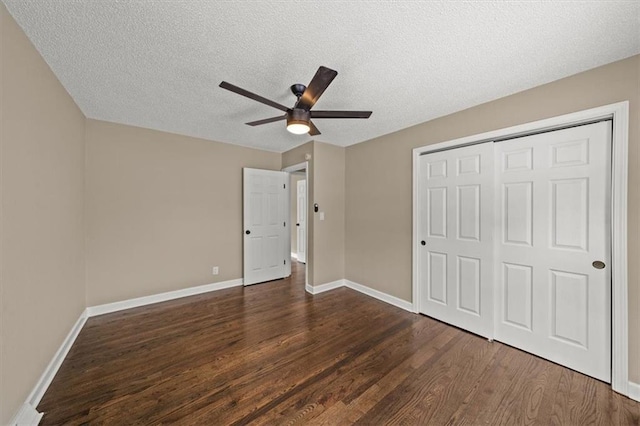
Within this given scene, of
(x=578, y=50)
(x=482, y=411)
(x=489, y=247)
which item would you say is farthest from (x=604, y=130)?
(x=482, y=411)

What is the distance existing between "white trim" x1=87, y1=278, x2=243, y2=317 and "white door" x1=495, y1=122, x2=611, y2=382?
3.73m

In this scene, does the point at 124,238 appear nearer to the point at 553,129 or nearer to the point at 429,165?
the point at 429,165

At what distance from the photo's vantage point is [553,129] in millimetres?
2057

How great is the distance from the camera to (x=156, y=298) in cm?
332

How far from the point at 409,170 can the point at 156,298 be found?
3.91m

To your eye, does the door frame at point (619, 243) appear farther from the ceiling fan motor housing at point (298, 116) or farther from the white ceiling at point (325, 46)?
the ceiling fan motor housing at point (298, 116)

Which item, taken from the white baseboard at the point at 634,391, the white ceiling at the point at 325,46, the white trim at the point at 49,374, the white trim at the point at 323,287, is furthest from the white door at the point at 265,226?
the white baseboard at the point at 634,391

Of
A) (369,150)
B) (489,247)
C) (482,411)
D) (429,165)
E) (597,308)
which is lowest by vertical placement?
(482,411)

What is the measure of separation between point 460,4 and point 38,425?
3473 mm

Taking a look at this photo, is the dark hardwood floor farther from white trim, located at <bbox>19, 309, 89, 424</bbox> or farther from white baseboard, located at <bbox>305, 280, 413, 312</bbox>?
white baseboard, located at <bbox>305, 280, 413, 312</bbox>

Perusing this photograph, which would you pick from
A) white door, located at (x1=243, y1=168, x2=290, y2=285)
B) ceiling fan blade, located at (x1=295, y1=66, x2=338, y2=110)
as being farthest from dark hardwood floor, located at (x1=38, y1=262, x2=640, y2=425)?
ceiling fan blade, located at (x1=295, y1=66, x2=338, y2=110)

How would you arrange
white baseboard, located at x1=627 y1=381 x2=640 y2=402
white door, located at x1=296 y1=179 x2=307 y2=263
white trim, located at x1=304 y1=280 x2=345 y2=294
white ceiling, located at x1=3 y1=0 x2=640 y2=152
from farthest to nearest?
white door, located at x1=296 y1=179 x2=307 y2=263 → white trim, located at x1=304 y1=280 x2=345 y2=294 → white baseboard, located at x1=627 y1=381 x2=640 y2=402 → white ceiling, located at x1=3 y1=0 x2=640 y2=152

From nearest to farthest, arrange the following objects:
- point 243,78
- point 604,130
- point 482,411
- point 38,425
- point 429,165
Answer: point 38,425 < point 482,411 < point 604,130 < point 243,78 < point 429,165

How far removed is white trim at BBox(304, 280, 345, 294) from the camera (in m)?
3.71
